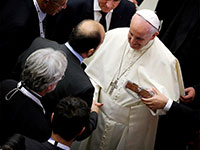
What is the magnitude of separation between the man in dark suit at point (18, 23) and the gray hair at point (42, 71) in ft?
2.62

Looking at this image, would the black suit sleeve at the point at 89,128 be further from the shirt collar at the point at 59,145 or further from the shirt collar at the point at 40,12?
the shirt collar at the point at 40,12

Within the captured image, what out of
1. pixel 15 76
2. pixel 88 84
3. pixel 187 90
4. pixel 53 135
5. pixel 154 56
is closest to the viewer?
pixel 53 135

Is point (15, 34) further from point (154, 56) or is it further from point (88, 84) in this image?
point (154, 56)

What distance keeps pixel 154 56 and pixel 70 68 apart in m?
0.90

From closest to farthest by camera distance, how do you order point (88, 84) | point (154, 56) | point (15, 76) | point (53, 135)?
1. point (53, 135)
2. point (88, 84)
3. point (15, 76)
4. point (154, 56)

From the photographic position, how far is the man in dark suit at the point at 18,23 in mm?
2537

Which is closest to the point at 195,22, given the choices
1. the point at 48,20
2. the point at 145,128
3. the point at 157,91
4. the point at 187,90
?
the point at 187,90

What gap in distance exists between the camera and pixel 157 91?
257 cm

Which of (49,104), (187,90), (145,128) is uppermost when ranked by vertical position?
(49,104)

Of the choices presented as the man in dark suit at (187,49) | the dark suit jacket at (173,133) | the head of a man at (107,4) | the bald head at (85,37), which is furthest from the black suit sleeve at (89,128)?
the head of a man at (107,4)

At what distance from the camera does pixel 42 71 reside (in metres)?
1.86

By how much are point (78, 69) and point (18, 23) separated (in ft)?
2.50

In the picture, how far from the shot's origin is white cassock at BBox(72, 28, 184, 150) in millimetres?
2693

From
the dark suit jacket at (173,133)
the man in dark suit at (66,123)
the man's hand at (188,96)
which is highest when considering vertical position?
the man in dark suit at (66,123)
